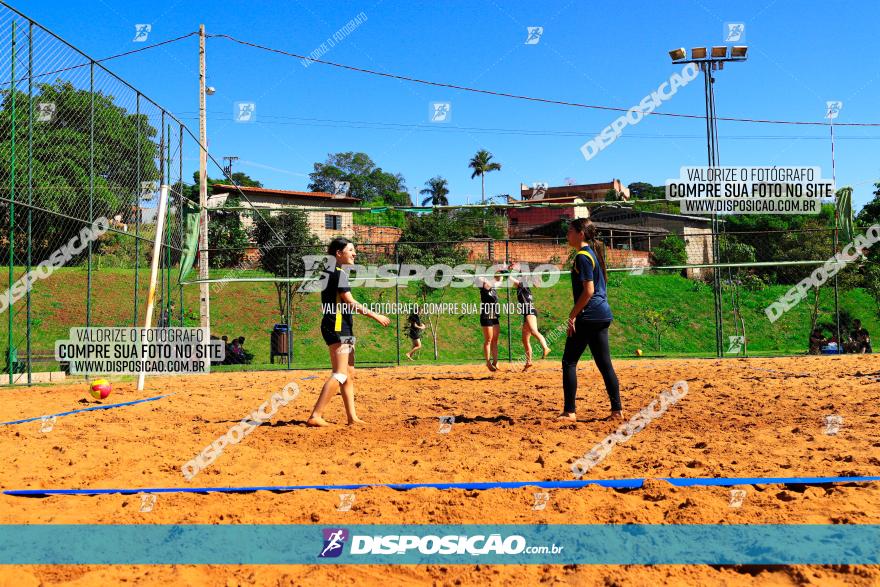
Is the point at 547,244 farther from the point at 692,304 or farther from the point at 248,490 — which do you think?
the point at 248,490

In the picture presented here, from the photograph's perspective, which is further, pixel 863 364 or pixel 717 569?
pixel 863 364

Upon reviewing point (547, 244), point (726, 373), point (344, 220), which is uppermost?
point (344, 220)

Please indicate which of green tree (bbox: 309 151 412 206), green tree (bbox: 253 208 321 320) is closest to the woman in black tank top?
green tree (bbox: 253 208 321 320)

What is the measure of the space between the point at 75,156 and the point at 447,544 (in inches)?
467

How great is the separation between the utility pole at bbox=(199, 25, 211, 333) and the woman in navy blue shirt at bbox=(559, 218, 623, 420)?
37.7ft

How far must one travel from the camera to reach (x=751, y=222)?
150 ft

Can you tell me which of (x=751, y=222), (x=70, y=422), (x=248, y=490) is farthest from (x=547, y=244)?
(x=751, y=222)

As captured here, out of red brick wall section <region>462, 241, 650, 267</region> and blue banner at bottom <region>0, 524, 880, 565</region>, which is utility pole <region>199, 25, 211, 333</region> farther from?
blue banner at bottom <region>0, 524, 880, 565</region>

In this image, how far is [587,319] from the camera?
653cm

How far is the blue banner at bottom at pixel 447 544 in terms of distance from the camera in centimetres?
297

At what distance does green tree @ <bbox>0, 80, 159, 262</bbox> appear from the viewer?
11094 millimetres

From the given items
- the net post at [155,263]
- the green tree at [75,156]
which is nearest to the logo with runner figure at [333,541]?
the net post at [155,263]

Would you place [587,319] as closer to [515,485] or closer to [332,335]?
[332,335]

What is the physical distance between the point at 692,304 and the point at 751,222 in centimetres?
2016
